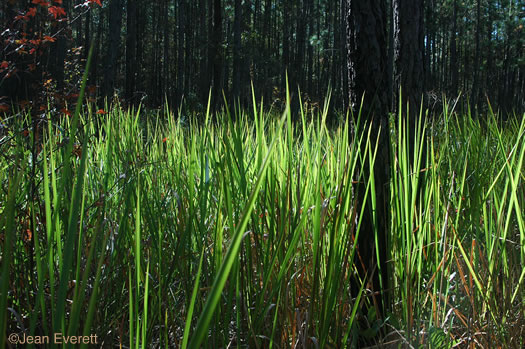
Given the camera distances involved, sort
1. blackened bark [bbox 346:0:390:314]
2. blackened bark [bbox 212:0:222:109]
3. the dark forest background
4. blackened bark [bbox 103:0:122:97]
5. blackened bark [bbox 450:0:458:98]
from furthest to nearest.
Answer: blackened bark [bbox 450:0:458:98]
the dark forest background
blackened bark [bbox 212:0:222:109]
blackened bark [bbox 103:0:122:97]
blackened bark [bbox 346:0:390:314]

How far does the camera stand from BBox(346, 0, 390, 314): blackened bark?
1.47 m

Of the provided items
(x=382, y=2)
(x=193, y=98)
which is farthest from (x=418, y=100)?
(x=193, y=98)

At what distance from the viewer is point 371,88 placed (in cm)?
150

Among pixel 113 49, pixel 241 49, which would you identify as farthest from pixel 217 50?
pixel 241 49

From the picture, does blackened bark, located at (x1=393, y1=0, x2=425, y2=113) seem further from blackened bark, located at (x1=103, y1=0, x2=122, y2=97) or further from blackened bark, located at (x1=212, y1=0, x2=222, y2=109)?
blackened bark, located at (x1=103, y1=0, x2=122, y2=97)

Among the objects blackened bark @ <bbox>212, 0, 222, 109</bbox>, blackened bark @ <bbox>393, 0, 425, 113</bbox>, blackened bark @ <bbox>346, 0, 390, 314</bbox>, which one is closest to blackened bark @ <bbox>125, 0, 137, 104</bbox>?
blackened bark @ <bbox>212, 0, 222, 109</bbox>

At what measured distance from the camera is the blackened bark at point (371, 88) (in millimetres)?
1475

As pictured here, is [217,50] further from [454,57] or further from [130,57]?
[454,57]

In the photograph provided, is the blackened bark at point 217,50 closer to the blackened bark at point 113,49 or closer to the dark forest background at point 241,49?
the dark forest background at point 241,49

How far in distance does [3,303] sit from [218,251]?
53cm

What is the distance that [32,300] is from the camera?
4.33 ft

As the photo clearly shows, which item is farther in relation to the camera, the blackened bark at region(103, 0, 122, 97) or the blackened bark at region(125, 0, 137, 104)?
the blackened bark at region(125, 0, 137, 104)

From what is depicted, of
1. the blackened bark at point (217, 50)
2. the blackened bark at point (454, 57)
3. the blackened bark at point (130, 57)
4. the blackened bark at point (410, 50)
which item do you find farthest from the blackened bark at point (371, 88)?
the blackened bark at point (454, 57)

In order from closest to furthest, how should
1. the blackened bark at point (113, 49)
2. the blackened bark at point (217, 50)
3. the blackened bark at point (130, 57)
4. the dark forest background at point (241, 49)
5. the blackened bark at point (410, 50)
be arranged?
the blackened bark at point (410, 50), the blackened bark at point (113, 49), the blackened bark at point (217, 50), the blackened bark at point (130, 57), the dark forest background at point (241, 49)
